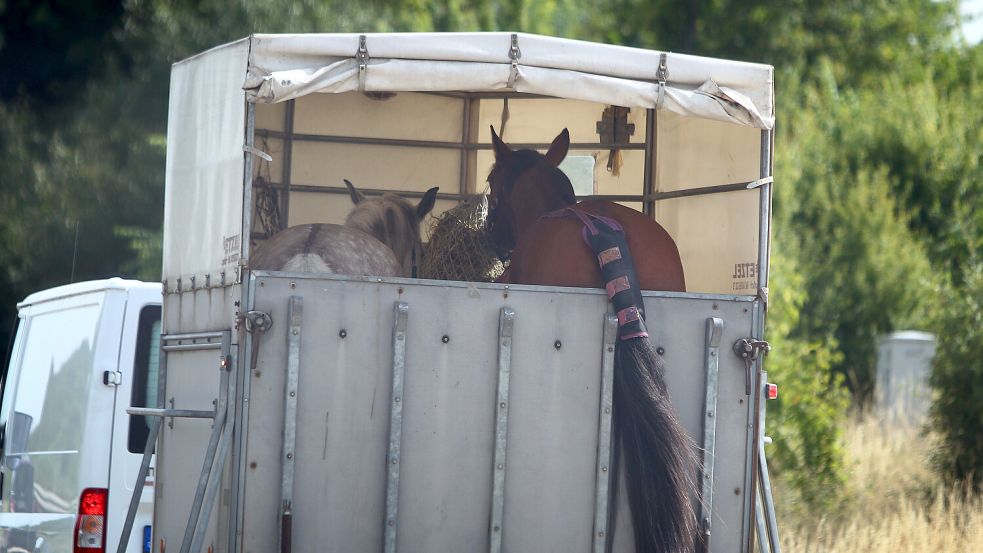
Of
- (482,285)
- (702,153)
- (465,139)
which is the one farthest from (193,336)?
(465,139)

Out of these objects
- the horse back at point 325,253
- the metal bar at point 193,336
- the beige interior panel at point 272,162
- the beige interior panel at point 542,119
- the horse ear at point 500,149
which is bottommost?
the metal bar at point 193,336

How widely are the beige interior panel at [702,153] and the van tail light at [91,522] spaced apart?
11.9 feet

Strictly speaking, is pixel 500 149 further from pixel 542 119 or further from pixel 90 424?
pixel 90 424

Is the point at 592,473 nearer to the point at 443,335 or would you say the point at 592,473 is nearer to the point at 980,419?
the point at 443,335

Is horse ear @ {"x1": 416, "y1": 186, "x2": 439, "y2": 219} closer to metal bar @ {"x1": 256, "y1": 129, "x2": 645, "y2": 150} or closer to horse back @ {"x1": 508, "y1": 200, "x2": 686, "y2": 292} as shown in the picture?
metal bar @ {"x1": 256, "y1": 129, "x2": 645, "y2": 150}

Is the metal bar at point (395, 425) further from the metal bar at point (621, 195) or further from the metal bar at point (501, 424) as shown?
the metal bar at point (621, 195)

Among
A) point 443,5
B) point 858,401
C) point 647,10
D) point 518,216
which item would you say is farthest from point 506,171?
point 647,10

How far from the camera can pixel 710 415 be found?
17.1ft

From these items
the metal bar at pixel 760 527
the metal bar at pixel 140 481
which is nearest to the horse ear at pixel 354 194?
the metal bar at pixel 140 481

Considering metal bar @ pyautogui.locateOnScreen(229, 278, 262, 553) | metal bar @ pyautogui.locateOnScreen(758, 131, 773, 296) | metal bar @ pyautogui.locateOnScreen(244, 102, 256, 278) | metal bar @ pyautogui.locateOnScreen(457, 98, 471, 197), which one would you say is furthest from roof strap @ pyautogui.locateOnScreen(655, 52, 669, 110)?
metal bar @ pyautogui.locateOnScreen(457, 98, 471, 197)

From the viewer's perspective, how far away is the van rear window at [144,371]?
7145 mm

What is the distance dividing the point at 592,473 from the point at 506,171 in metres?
2.29

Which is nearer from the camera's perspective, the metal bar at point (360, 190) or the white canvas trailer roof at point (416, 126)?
the white canvas trailer roof at point (416, 126)

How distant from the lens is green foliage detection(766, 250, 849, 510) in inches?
471
